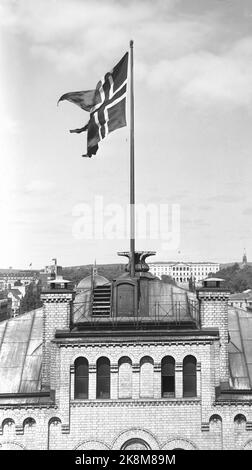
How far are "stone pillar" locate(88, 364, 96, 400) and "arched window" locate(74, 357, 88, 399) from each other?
0.26 meters

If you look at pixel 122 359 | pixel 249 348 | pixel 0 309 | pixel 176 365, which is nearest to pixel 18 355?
pixel 122 359

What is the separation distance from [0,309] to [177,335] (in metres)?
110

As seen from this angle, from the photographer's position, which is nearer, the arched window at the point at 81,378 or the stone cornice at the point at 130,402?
the stone cornice at the point at 130,402

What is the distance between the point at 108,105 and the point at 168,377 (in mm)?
12694

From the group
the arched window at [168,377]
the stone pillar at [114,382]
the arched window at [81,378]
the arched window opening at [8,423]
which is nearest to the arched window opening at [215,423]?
the arched window at [168,377]

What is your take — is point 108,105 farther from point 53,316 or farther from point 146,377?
point 146,377

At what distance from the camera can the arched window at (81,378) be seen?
24.4 m

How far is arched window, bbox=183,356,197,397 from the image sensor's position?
80.6 feet

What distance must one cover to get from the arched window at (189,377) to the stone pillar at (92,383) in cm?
378

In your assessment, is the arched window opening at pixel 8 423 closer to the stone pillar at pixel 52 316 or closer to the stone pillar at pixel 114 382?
the stone pillar at pixel 52 316

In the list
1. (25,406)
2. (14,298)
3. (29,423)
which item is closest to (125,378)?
(25,406)

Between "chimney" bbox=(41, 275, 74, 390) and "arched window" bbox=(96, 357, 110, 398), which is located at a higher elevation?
"chimney" bbox=(41, 275, 74, 390)

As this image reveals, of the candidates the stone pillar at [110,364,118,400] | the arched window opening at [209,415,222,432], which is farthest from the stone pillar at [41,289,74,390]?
the arched window opening at [209,415,222,432]

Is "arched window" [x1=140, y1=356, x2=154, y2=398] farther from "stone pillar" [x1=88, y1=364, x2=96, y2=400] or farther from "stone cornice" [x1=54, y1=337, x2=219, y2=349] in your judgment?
"stone pillar" [x1=88, y1=364, x2=96, y2=400]
